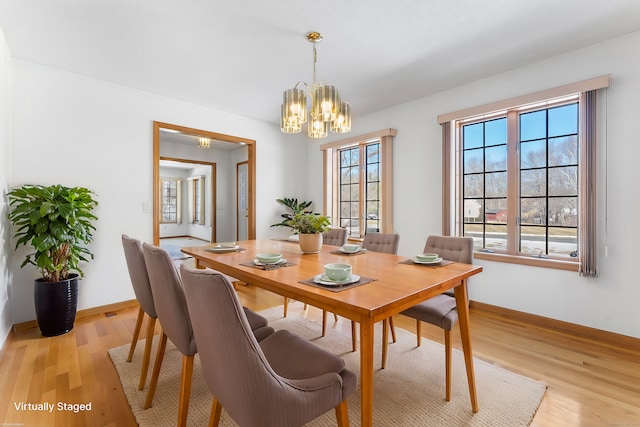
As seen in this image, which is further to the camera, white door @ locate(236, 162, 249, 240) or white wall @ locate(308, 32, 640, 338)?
white door @ locate(236, 162, 249, 240)

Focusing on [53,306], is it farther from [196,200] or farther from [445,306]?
[196,200]

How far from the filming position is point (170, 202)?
32.1 ft

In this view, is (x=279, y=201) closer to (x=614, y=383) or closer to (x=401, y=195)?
(x=401, y=195)

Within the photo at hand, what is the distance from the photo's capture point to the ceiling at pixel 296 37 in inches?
81.9

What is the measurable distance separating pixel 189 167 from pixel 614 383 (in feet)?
31.8

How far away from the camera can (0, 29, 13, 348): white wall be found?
2404 mm

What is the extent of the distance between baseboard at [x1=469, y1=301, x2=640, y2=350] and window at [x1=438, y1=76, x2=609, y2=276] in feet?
1.65

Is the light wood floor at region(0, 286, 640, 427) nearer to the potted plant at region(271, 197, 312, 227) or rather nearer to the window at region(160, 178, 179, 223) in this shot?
the potted plant at region(271, 197, 312, 227)

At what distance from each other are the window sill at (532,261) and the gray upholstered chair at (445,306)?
119cm

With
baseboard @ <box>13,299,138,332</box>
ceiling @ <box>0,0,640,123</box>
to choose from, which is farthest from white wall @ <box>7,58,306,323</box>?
ceiling @ <box>0,0,640,123</box>

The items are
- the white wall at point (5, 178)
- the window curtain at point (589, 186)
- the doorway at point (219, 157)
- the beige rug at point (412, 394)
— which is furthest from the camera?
the doorway at point (219, 157)

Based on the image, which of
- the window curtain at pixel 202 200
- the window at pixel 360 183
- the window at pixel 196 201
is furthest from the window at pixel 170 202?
the window at pixel 360 183

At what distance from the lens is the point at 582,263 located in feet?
8.59

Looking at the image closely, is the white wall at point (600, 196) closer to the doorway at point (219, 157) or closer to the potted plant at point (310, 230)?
the potted plant at point (310, 230)
